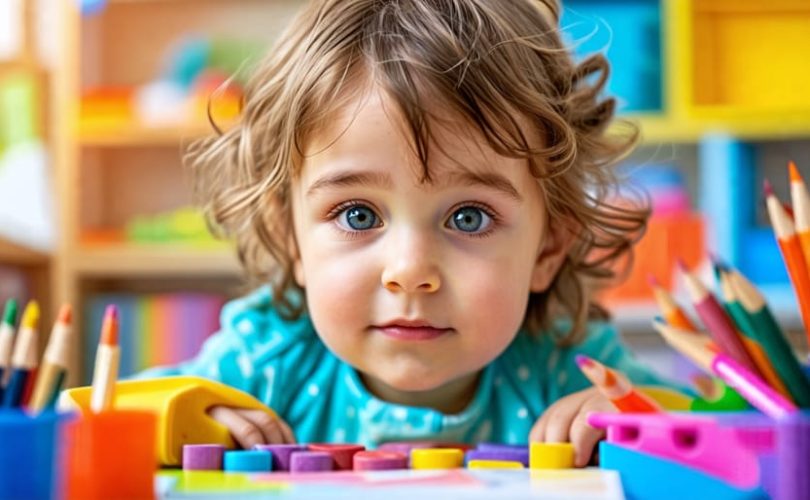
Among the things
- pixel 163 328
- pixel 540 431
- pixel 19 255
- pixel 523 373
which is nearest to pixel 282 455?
pixel 540 431

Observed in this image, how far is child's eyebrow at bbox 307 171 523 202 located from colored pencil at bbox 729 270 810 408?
0.77 ft

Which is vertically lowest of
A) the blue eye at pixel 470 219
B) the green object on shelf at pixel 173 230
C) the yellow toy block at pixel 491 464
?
the yellow toy block at pixel 491 464

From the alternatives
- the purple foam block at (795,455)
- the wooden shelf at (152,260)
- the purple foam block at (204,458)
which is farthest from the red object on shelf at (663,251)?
the purple foam block at (795,455)

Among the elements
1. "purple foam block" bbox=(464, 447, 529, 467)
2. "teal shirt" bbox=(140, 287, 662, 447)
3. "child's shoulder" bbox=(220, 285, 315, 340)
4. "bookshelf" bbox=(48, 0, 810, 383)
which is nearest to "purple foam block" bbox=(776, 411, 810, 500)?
"purple foam block" bbox=(464, 447, 529, 467)

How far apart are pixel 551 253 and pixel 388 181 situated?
23cm

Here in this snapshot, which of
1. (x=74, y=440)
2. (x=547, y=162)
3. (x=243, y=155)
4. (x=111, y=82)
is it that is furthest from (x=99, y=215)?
(x=74, y=440)

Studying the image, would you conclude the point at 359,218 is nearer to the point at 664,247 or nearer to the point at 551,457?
the point at 551,457

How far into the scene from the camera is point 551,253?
3.08 ft

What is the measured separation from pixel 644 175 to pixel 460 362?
5.44ft

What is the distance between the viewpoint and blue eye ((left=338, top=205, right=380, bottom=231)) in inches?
30.9

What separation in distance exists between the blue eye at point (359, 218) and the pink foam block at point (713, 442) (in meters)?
0.29

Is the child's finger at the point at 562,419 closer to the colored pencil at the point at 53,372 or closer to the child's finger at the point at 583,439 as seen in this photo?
the child's finger at the point at 583,439

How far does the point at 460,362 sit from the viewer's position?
0.81 meters

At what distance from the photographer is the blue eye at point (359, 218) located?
78 cm
